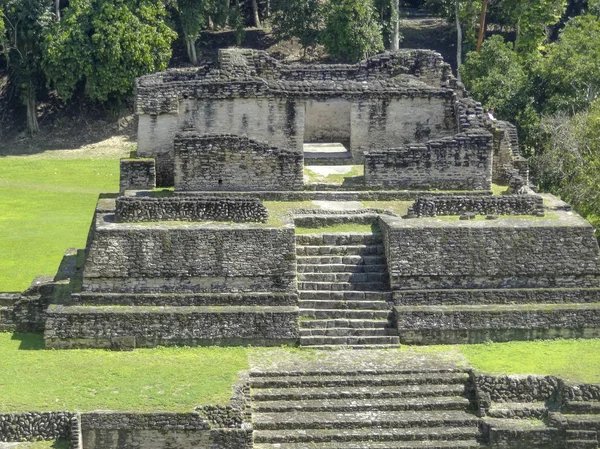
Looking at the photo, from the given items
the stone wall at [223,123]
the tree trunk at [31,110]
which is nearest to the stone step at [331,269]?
the stone wall at [223,123]

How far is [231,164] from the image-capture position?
30375mm

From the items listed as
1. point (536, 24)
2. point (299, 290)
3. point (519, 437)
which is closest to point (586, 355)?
point (519, 437)

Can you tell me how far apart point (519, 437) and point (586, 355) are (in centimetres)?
291

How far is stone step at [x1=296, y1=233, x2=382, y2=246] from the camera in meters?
28.8

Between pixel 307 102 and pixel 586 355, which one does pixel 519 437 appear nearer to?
pixel 586 355

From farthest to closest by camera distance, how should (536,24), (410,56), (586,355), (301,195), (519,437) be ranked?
(536,24) < (410,56) < (301,195) < (586,355) < (519,437)

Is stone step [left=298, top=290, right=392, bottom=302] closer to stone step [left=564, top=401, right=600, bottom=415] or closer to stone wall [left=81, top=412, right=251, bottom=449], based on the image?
stone wall [left=81, top=412, right=251, bottom=449]

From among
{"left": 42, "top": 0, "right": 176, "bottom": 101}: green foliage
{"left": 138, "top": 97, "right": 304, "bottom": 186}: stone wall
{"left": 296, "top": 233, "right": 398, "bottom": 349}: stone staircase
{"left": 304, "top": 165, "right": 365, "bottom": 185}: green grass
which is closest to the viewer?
{"left": 296, "top": 233, "right": 398, "bottom": 349}: stone staircase

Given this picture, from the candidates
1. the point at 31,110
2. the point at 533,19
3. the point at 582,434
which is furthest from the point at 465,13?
the point at 582,434

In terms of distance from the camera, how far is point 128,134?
2082 inches

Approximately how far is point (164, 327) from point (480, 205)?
7.03m

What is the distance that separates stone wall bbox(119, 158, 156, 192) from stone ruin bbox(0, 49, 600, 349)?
0.26m

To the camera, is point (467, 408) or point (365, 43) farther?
point (365, 43)

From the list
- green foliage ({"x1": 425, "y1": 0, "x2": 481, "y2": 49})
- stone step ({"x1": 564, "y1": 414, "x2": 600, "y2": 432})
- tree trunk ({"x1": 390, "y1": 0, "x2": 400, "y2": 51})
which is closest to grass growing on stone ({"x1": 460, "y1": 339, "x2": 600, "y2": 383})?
stone step ({"x1": 564, "y1": 414, "x2": 600, "y2": 432})
